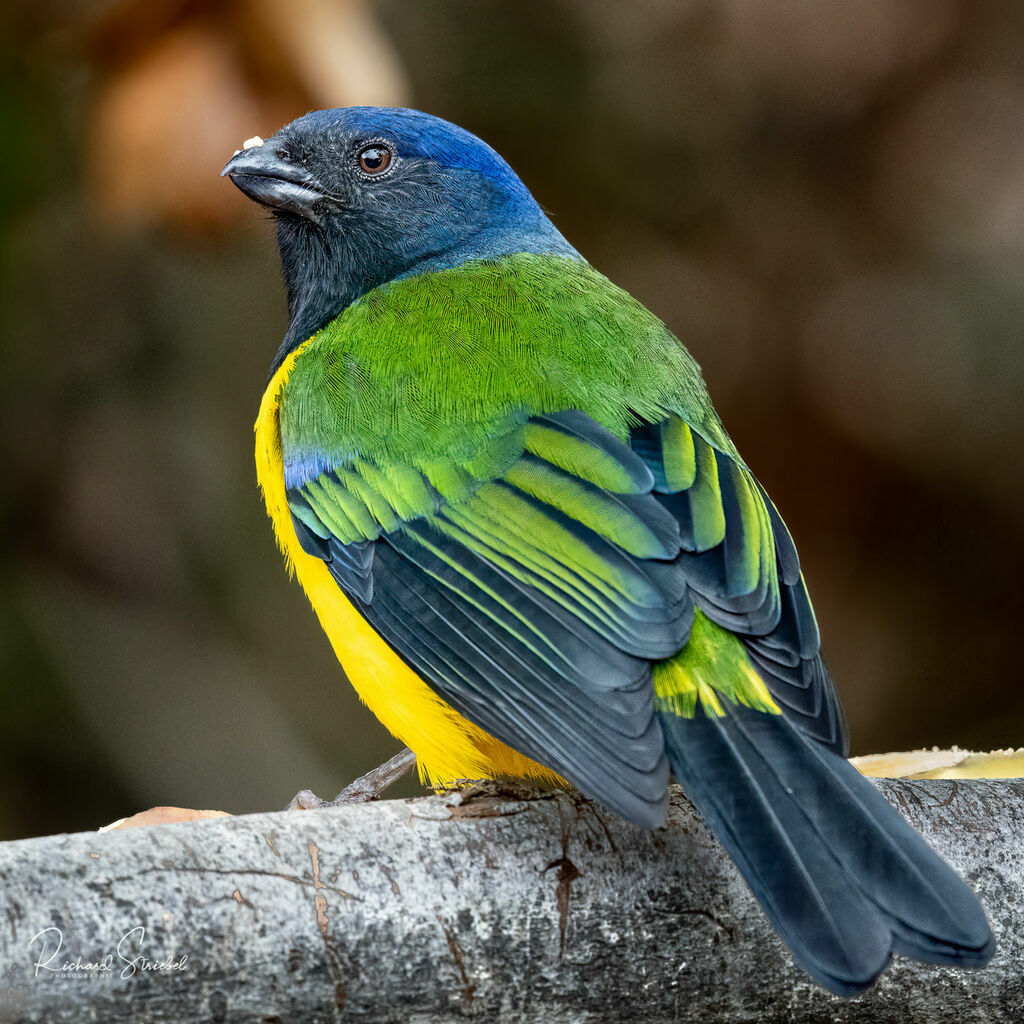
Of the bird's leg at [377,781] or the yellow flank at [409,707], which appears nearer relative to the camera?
the yellow flank at [409,707]

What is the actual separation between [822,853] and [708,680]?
0.39 m

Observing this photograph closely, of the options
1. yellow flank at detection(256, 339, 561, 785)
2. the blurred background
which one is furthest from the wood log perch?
the blurred background

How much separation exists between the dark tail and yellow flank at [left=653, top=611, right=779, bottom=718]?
0.02m

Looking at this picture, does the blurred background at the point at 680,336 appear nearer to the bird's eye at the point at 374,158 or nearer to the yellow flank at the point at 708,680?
the bird's eye at the point at 374,158

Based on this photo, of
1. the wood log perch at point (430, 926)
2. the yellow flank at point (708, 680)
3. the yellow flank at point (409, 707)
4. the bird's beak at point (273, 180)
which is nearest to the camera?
the wood log perch at point (430, 926)

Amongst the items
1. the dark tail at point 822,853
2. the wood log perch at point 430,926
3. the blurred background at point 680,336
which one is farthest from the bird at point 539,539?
the blurred background at point 680,336

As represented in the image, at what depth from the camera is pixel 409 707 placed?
2.84m

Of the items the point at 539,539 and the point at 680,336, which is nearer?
the point at 539,539

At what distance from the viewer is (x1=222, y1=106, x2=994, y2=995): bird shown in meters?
2.09

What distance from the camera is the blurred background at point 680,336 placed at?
5285mm

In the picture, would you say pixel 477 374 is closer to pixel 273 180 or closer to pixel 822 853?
pixel 273 180

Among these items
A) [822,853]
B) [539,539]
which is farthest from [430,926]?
[539,539]

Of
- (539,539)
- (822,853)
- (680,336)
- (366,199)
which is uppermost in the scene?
(366,199)

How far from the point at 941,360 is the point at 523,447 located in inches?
120
